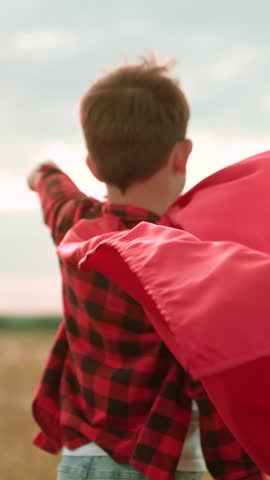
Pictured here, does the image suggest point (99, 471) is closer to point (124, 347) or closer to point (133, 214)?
point (124, 347)

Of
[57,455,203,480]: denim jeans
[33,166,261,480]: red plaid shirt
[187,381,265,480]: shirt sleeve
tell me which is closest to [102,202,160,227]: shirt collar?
[33,166,261,480]: red plaid shirt

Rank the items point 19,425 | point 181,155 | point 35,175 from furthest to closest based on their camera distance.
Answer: point 19,425
point 35,175
point 181,155

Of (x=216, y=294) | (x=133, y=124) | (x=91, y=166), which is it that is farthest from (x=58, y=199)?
(x=216, y=294)

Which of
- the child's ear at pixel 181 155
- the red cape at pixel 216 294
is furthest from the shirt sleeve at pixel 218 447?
the child's ear at pixel 181 155

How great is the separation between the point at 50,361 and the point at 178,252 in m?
0.85

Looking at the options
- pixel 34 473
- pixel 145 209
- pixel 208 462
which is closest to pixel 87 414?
pixel 208 462

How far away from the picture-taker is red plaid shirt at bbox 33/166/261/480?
1810 mm

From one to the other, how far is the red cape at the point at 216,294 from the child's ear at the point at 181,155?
1.04 feet

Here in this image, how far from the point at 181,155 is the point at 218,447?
0.61m

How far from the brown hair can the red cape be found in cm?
31

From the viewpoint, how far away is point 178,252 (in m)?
1.28

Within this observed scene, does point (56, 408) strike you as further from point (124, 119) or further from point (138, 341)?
point (124, 119)

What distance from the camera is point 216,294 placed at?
1.21 metres

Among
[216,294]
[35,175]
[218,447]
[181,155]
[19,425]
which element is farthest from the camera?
[19,425]
